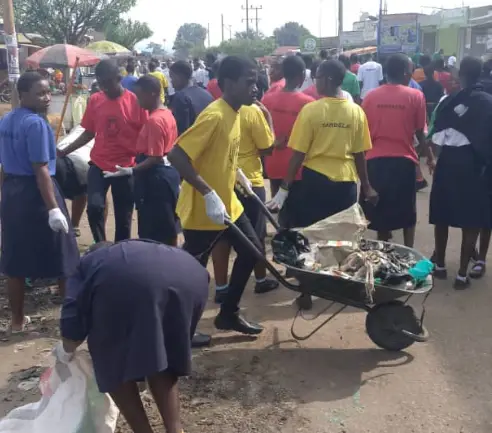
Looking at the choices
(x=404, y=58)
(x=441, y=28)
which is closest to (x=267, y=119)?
(x=404, y=58)

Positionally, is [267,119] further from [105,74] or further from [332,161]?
[105,74]

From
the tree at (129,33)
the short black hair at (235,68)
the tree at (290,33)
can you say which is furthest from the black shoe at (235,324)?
the tree at (290,33)

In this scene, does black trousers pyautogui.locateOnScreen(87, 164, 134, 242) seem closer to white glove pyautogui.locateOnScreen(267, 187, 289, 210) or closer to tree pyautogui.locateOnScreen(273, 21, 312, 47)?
white glove pyautogui.locateOnScreen(267, 187, 289, 210)

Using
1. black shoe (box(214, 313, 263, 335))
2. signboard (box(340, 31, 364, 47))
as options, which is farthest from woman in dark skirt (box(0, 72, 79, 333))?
signboard (box(340, 31, 364, 47))

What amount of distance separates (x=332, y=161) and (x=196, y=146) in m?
1.31

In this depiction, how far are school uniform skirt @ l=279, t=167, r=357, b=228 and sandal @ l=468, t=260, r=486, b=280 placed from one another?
61.2 inches

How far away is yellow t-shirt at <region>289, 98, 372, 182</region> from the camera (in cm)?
473

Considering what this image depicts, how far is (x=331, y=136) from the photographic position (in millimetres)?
4750

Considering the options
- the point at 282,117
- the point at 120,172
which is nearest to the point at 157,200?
the point at 120,172

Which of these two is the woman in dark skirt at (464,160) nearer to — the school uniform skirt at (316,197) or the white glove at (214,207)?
the school uniform skirt at (316,197)

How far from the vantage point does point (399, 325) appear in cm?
416

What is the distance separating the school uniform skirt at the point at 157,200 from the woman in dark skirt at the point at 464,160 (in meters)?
2.22

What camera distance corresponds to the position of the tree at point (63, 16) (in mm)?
31703

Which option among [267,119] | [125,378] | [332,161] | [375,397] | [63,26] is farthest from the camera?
[63,26]
